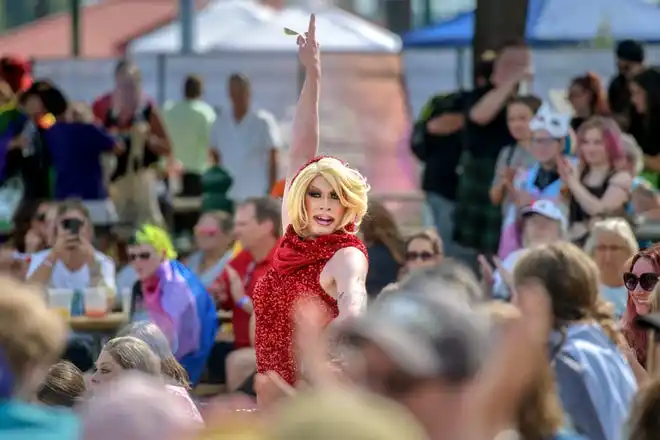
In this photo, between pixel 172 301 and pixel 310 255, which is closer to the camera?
pixel 310 255

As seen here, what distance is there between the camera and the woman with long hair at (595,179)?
9297mm

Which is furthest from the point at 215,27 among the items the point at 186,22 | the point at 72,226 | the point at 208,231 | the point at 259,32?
the point at 72,226

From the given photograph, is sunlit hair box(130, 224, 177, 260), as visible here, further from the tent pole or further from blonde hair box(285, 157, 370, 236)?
the tent pole

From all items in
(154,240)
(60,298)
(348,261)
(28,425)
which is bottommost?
(60,298)

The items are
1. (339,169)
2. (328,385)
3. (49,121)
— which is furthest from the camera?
(49,121)

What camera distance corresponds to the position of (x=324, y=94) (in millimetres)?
15445

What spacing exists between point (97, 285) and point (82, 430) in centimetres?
650

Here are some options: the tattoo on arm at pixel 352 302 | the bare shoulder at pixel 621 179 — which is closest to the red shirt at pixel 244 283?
the bare shoulder at pixel 621 179

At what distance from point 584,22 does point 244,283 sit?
9.56m

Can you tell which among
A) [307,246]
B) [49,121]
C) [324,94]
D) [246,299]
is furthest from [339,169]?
[324,94]

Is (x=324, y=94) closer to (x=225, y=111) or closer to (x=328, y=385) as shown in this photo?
(x=225, y=111)

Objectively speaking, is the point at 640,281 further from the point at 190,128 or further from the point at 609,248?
the point at 190,128

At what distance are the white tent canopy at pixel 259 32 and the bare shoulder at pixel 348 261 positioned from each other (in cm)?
1296

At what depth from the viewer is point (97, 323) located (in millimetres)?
9219
